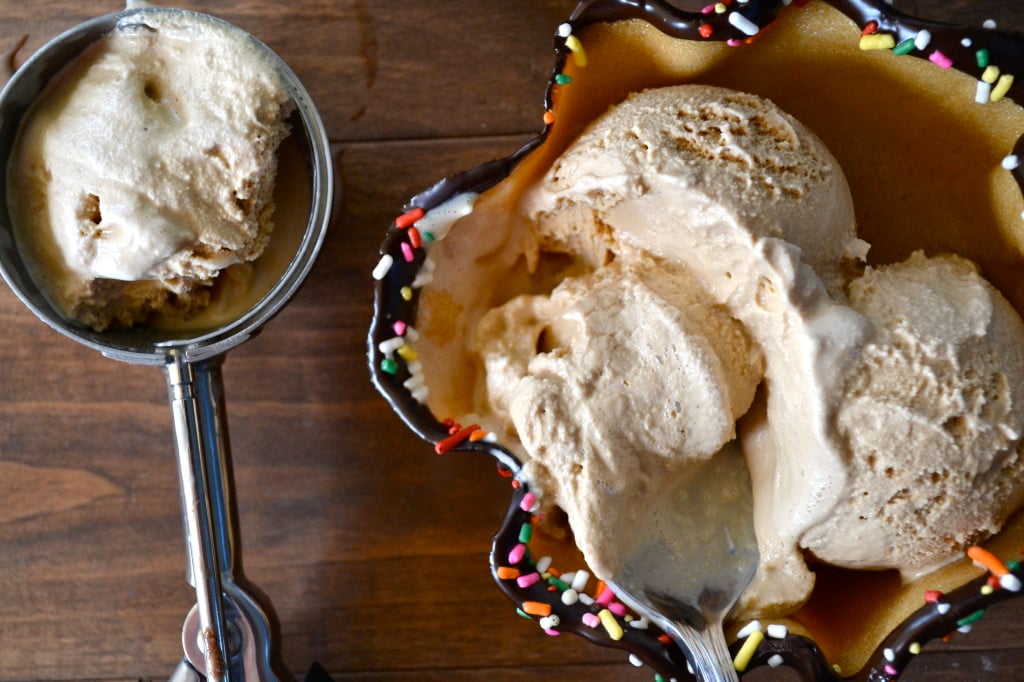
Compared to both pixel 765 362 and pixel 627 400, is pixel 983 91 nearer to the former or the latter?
pixel 765 362

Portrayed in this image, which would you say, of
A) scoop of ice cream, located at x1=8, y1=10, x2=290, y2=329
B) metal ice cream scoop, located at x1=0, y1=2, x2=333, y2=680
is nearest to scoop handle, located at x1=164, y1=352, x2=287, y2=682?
metal ice cream scoop, located at x1=0, y1=2, x2=333, y2=680

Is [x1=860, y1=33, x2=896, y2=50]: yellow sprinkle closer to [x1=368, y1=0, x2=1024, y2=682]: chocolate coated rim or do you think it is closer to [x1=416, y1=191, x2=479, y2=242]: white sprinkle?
[x1=368, y1=0, x2=1024, y2=682]: chocolate coated rim

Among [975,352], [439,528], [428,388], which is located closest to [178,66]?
[428,388]

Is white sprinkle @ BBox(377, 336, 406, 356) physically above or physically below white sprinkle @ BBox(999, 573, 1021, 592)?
above

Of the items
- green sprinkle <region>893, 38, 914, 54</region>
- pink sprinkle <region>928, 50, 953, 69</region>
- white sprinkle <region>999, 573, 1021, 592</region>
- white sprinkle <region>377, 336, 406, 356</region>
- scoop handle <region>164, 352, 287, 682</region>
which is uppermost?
green sprinkle <region>893, 38, 914, 54</region>

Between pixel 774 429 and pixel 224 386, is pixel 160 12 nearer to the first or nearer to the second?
pixel 224 386

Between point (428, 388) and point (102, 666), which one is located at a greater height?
point (428, 388)

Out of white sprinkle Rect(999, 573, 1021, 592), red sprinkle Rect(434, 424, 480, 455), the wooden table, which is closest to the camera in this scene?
white sprinkle Rect(999, 573, 1021, 592)
